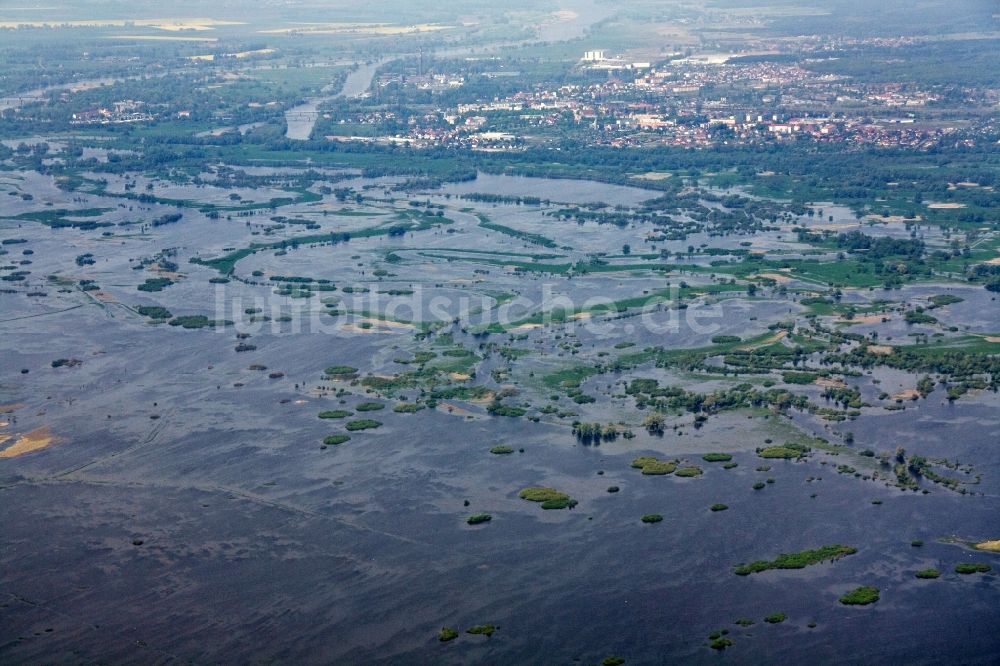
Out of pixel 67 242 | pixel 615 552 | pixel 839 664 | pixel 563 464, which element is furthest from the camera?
pixel 67 242

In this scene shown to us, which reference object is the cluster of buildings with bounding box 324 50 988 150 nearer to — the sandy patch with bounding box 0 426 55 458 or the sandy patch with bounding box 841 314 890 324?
the sandy patch with bounding box 841 314 890 324

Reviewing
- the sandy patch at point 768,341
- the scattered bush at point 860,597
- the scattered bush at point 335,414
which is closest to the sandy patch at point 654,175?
the sandy patch at point 768,341

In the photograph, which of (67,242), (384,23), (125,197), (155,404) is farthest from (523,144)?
(384,23)

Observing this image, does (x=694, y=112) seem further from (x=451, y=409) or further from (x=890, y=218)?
(x=451, y=409)

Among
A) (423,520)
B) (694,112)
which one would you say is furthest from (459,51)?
(423,520)

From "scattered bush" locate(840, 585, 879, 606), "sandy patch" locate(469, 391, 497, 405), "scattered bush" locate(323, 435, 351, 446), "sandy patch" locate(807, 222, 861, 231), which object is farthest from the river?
"scattered bush" locate(840, 585, 879, 606)

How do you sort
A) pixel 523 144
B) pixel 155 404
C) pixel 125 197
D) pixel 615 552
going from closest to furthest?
Answer: pixel 615 552, pixel 155 404, pixel 125 197, pixel 523 144

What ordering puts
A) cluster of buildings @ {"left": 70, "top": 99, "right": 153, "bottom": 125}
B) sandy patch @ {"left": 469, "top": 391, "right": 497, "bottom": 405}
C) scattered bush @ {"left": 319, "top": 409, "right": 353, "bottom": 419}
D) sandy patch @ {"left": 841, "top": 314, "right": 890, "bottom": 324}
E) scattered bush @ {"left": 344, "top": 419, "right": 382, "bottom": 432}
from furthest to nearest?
cluster of buildings @ {"left": 70, "top": 99, "right": 153, "bottom": 125}, sandy patch @ {"left": 841, "top": 314, "right": 890, "bottom": 324}, sandy patch @ {"left": 469, "top": 391, "right": 497, "bottom": 405}, scattered bush @ {"left": 319, "top": 409, "right": 353, "bottom": 419}, scattered bush @ {"left": 344, "top": 419, "right": 382, "bottom": 432}

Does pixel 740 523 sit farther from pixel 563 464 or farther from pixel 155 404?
pixel 155 404
